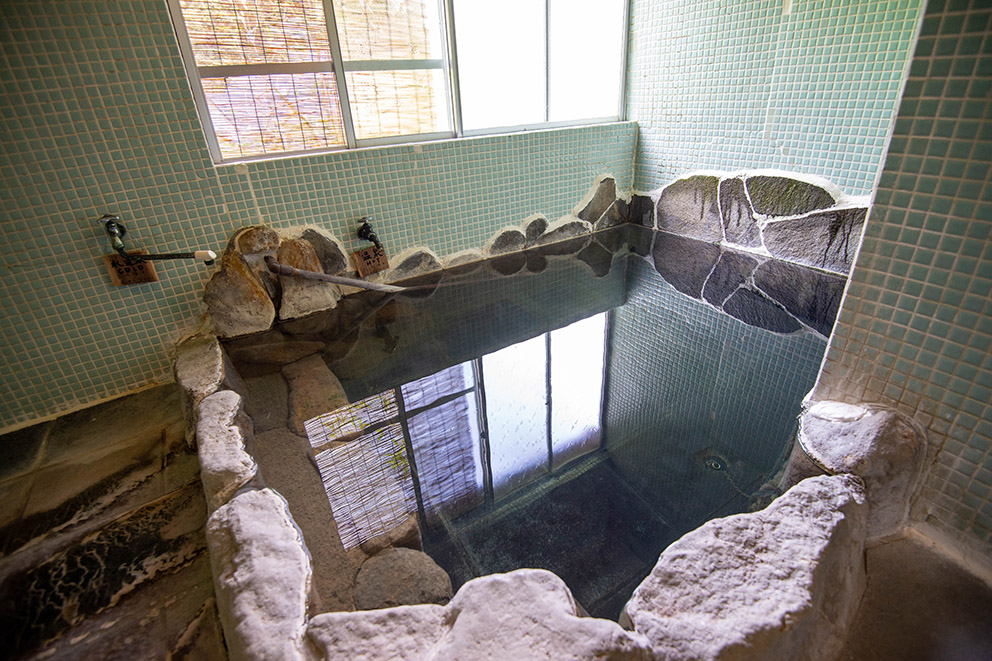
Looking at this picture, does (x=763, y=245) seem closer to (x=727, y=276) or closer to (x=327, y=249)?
(x=727, y=276)

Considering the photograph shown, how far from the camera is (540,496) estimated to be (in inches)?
60.1

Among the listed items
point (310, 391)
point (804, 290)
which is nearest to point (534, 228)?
point (804, 290)

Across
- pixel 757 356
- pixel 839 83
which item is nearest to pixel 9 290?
pixel 757 356

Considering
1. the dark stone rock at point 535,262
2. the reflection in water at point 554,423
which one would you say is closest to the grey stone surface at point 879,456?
the reflection in water at point 554,423

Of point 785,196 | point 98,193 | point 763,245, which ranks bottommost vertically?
point 763,245

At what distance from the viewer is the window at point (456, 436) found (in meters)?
1.52

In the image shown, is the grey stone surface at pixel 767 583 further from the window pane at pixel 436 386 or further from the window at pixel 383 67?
the window at pixel 383 67

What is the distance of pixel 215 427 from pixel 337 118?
1.99m

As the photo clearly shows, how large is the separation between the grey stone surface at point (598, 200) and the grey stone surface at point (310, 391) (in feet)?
8.13

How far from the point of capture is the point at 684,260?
337cm

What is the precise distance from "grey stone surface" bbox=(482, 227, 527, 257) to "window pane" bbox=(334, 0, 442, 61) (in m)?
1.21

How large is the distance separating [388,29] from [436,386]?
2.15 m

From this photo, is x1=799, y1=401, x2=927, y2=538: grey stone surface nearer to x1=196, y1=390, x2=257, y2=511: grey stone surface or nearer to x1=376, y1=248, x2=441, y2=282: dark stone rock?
x1=196, y1=390, x2=257, y2=511: grey stone surface

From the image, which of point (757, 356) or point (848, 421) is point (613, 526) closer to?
point (848, 421)
